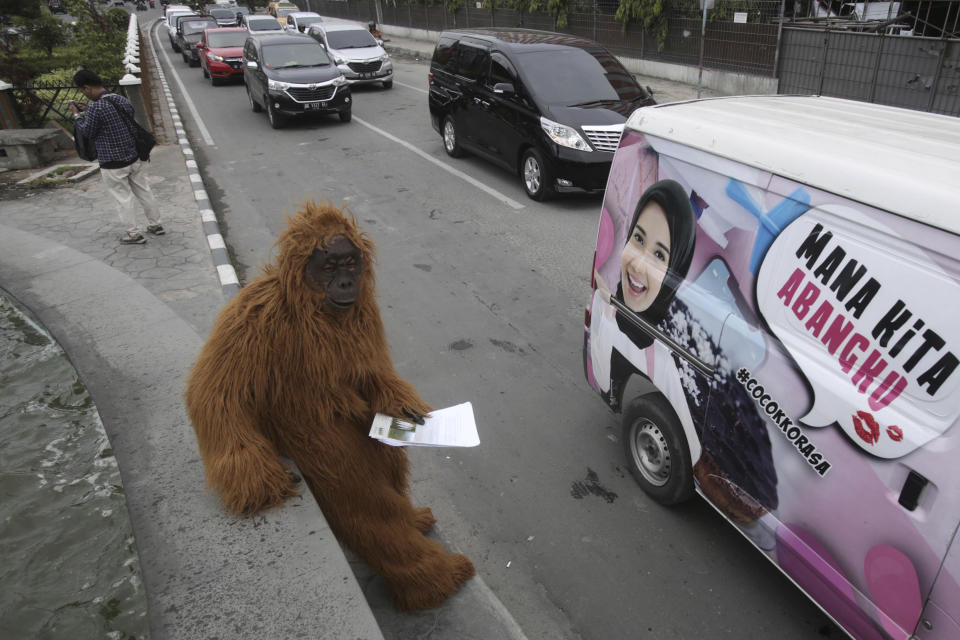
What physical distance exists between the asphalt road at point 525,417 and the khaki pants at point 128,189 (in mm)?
1100

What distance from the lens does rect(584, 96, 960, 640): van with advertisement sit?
7.16 feet

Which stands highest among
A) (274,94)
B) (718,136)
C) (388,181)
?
(718,136)

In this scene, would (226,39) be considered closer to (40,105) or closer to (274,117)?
(274,117)

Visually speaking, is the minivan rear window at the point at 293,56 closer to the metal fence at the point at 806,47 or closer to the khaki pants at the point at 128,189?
the khaki pants at the point at 128,189

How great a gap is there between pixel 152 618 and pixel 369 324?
4.65ft

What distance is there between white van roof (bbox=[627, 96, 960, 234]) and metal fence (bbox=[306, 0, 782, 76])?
12994 mm

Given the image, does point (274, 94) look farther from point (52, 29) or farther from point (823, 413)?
point (52, 29)

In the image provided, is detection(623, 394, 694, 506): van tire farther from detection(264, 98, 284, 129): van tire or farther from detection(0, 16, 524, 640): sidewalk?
detection(264, 98, 284, 129): van tire

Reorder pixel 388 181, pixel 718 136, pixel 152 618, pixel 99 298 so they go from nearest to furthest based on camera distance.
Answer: pixel 152 618, pixel 718 136, pixel 99 298, pixel 388 181

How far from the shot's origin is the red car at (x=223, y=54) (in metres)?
21.0

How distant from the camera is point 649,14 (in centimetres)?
1831

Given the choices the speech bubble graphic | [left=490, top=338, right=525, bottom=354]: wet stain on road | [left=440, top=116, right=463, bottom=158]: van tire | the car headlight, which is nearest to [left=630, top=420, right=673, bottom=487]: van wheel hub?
the speech bubble graphic

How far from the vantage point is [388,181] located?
1056 centimetres

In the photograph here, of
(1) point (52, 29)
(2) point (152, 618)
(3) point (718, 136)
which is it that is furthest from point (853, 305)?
(1) point (52, 29)
